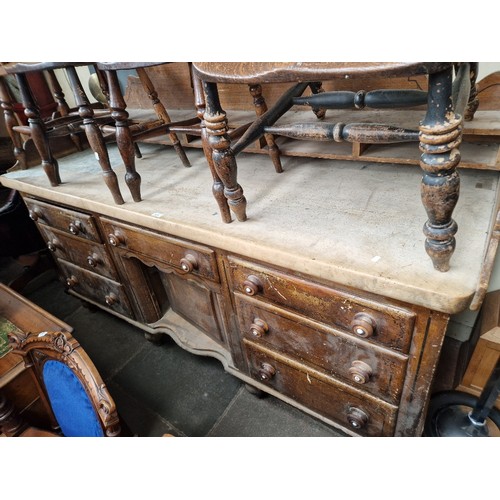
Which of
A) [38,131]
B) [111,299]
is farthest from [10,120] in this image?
[111,299]

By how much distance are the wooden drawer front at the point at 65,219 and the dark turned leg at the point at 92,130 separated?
1.00 ft

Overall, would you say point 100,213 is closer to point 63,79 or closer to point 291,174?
point 291,174

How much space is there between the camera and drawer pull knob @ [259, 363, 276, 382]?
4.66ft

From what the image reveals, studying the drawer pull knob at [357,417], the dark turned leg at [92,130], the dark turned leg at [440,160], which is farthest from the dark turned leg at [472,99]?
the dark turned leg at [92,130]

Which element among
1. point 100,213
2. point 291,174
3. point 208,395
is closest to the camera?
point 291,174

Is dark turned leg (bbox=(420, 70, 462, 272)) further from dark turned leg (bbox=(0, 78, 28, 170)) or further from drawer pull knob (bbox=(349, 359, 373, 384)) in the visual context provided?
dark turned leg (bbox=(0, 78, 28, 170))

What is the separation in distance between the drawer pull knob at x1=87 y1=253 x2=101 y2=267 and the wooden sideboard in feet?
0.06

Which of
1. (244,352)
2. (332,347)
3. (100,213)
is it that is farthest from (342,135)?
(100,213)

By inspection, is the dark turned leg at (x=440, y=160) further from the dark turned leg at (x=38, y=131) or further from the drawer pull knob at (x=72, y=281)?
the drawer pull knob at (x=72, y=281)

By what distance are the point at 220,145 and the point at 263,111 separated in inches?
Result: 18.5

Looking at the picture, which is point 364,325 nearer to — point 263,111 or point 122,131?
point 263,111

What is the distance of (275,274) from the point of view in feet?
3.68

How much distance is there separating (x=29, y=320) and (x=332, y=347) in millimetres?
1325

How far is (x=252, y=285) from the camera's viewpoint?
1.19m
